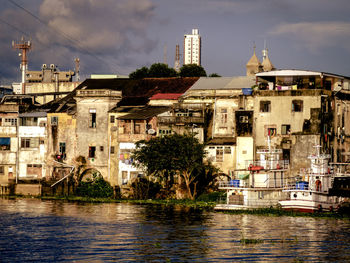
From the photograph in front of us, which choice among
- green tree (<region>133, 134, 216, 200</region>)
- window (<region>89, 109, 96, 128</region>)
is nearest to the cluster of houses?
window (<region>89, 109, 96, 128</region>)

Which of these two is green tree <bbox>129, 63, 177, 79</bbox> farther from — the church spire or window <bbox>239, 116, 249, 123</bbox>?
window <bbox>239, 116, 249, 123</bbox>

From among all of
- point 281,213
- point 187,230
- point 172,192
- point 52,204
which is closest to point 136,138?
point 172,192

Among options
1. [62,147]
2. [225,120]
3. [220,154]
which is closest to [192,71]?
[62,147]

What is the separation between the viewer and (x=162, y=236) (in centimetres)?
4772

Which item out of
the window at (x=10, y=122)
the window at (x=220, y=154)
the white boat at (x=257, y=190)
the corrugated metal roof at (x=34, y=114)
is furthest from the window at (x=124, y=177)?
the white boat at (x=257, y=190)

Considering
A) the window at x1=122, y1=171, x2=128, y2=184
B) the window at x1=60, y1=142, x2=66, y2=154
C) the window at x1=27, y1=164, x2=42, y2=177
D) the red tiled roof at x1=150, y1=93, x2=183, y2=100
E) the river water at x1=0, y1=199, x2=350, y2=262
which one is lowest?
the river water at x1=0, y1=199, x2=350, y2=262

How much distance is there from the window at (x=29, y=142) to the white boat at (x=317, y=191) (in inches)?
1445

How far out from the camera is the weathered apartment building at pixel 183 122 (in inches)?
3004

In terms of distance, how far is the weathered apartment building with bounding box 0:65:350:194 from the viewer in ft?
250

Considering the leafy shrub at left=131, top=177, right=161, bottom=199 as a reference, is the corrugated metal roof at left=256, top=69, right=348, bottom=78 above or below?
above

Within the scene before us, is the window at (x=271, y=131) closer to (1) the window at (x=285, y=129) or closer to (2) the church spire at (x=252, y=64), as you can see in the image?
(1) the window at (x=285, y=129)

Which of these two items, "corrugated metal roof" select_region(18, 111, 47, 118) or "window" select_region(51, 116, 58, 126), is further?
"corrugated metal roof" select_region(18, 111, 47, 118)

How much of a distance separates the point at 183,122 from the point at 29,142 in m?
21.1

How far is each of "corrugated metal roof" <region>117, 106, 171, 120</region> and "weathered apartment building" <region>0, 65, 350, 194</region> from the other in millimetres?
128
